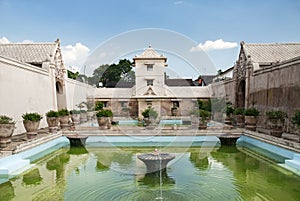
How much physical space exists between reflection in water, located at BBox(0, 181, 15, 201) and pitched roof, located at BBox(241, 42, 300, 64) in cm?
1202

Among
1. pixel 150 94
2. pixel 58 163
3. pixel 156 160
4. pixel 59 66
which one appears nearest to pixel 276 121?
pixel 156 160

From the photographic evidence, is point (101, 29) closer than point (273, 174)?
No

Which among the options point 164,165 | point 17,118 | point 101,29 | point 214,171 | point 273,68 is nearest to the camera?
point 164,165

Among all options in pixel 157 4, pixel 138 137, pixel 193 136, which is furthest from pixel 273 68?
pixel 138 137

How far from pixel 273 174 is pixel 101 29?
715 cm

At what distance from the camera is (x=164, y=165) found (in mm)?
5402

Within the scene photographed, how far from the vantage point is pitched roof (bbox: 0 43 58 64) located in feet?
43.8

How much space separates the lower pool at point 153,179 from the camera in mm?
4352

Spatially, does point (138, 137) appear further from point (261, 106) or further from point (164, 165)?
point (261, 106)

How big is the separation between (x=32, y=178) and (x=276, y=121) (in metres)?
7.17

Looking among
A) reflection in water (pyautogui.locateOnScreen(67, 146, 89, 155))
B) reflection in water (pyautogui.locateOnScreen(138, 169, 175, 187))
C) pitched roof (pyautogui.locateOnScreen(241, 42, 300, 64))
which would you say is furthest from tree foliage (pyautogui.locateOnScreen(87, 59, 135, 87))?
reflection in water (pyautogui.locateOnScreen(138, 169, 175, 187))

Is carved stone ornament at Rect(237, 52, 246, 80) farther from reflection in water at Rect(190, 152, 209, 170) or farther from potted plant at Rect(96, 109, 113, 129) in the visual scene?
potted plant at Rect(96, 109, 113, 129)

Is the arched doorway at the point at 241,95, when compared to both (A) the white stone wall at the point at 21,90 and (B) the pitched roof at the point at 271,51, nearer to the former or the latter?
(B) the pitched roof at the point at 271,51

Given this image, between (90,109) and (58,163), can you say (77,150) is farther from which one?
(90,109)
